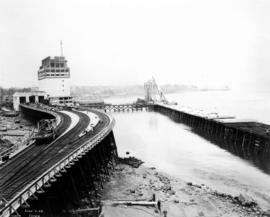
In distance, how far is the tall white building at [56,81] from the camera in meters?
106

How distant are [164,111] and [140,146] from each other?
61321 millimetres

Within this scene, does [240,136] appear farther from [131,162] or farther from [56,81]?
[56,81]

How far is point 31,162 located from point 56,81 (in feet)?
273

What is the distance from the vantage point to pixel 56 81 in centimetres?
10625

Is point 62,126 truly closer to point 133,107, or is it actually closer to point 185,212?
point 185,212

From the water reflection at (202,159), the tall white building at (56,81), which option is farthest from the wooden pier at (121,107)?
the water reflection at (202,159)

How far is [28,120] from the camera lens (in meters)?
81.2

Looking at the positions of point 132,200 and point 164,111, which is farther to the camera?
point 164,111

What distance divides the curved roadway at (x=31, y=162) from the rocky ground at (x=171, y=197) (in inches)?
Result: 219

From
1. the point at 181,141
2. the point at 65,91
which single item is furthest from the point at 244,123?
the point at 65,91

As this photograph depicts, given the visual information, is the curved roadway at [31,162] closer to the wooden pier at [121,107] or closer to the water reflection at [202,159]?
the water reflection at [202,159]

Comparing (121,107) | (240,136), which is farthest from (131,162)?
(121,107)

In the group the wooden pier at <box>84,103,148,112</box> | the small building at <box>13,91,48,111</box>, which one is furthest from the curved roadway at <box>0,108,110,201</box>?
the wooden pier at <box>84,103,148,112</box>

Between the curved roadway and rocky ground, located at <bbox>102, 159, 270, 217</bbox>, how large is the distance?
5.56m
